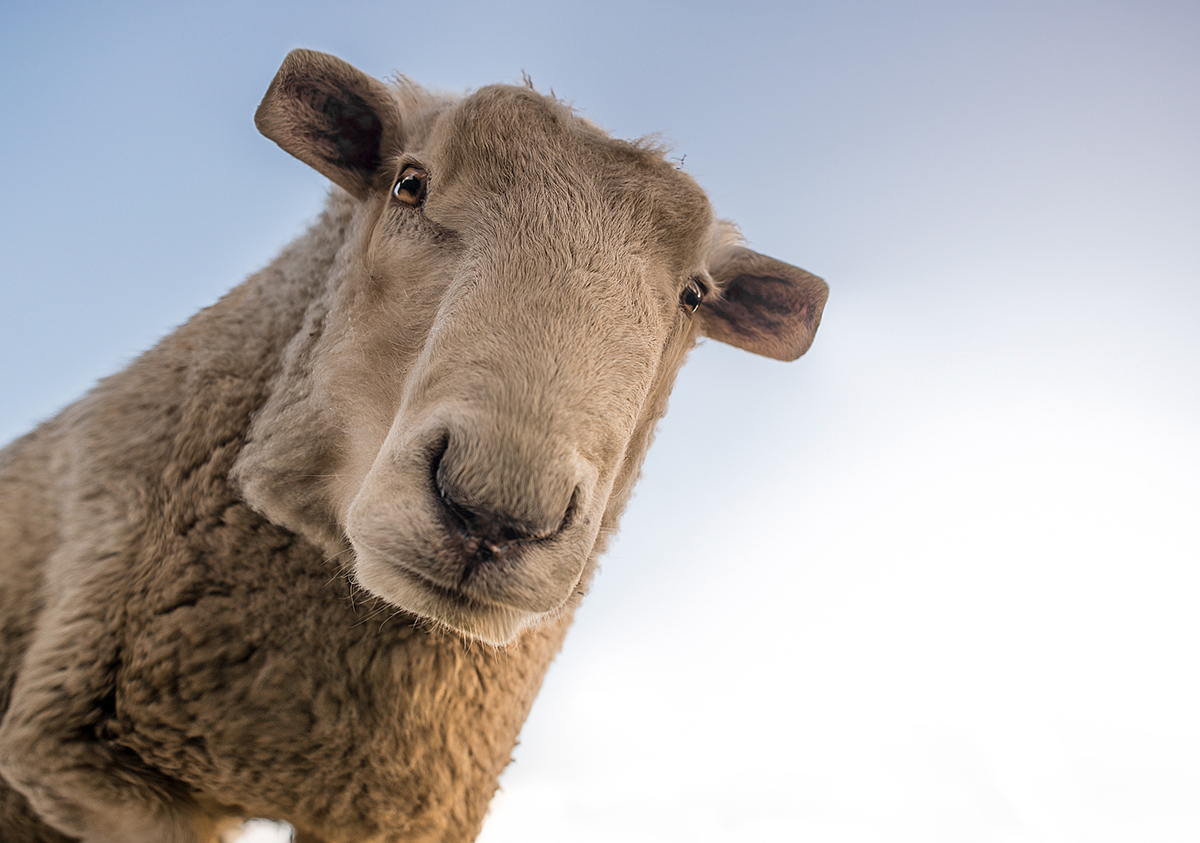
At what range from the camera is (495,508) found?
6.02 feet

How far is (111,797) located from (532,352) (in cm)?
184

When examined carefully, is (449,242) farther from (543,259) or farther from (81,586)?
(81,586)

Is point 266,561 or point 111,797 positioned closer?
point 111,797

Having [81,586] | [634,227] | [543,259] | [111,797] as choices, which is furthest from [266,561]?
[634,227]

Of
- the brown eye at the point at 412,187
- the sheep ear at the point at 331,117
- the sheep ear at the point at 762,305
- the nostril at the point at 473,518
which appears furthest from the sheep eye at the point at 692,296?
the nostril at the point at 473,518

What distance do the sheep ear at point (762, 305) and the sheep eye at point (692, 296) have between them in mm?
434

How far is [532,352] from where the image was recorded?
2.13m

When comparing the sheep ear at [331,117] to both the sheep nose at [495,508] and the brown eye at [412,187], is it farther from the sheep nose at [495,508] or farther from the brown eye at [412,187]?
the sheep nose at [495,508]

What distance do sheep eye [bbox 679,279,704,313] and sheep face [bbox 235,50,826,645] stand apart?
15mm

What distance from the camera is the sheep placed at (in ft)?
6.53

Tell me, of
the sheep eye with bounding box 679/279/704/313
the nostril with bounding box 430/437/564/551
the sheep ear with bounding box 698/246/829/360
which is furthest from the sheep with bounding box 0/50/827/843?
the sheep ear with bounding box 698/246/829/360

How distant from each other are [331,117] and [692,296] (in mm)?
1694

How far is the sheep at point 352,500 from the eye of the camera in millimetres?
1989

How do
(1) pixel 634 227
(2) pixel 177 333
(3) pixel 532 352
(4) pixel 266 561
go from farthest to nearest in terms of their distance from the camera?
(2) pixel 177 333 < (1) pixel 634 227 < (4) pixel 266 561 < (3) pixel 532 352
